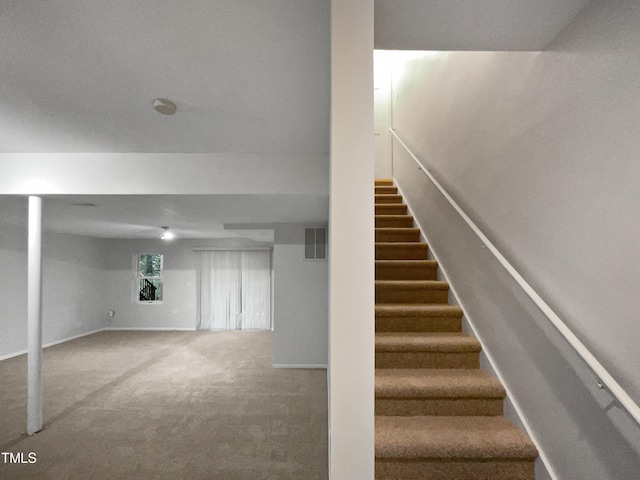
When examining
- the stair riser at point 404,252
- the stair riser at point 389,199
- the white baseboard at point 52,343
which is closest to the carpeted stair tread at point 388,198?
the stair riser at point 389,199

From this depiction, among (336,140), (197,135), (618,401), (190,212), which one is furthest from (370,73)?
(190,212)

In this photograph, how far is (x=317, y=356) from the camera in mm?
5199

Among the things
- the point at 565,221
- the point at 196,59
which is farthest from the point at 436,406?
the point at 196,59

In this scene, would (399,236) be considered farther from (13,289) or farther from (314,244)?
(13,289)

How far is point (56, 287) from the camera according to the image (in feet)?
22.7

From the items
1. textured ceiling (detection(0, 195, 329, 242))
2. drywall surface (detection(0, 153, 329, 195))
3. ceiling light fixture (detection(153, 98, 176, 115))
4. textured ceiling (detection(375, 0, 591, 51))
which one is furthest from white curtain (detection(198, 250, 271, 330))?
textured ceiling (detection(375, 0, 591, 51))

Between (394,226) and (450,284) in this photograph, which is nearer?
(450,284)

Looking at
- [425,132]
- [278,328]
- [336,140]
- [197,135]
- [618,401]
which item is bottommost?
[278,328]

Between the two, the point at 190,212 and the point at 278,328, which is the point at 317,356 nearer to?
the point at 278,328

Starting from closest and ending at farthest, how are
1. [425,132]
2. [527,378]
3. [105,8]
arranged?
[105,8] < [527,378] < [425,132]

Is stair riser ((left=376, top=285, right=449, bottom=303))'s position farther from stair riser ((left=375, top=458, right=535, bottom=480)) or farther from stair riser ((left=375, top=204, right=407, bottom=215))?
stair riser ((left=375, top=204, right=407, bottom=215))

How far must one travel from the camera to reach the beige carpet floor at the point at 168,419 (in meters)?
2.57

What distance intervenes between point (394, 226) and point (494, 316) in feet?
5.60

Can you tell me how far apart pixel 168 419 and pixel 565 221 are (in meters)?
3.81
